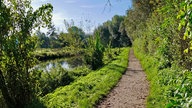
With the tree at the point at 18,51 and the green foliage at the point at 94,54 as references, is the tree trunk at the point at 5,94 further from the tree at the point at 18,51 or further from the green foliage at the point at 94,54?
the green foliage at the point at 94,54

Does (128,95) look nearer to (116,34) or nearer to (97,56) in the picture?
(97,56)

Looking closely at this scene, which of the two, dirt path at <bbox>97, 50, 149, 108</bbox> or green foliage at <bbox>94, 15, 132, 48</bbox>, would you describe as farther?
green foliage at <bbox>94, 15, 132, 48</bbox>

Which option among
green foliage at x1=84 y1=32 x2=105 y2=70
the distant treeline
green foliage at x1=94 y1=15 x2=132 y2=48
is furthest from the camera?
green foliage at x1=94 y1=15 x2=132 y2=48

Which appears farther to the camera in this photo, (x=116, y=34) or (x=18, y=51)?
(x=116, y=34)

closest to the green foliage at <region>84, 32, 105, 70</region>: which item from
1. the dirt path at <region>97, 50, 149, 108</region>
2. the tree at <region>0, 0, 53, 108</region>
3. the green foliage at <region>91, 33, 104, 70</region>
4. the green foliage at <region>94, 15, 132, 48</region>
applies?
the green foliage at <region>91, 33, 104, 70</region>

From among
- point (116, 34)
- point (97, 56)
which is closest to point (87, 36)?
point (97, 56)

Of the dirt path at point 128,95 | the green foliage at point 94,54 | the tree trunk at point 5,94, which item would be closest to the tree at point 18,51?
the tree trunk at point 5,94

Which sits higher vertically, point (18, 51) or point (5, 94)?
point (18, 51)

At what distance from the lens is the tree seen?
1082 cm

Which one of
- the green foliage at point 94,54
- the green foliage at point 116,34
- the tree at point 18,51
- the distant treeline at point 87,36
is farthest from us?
the green foliage at point 116,34

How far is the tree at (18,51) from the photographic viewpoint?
10.8 meters

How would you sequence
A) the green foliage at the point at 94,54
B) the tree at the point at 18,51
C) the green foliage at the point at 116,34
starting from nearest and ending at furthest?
the tree at the point at 18,51 < the green foliage at the point at 94,54 < the green foliage at the point at 116,34

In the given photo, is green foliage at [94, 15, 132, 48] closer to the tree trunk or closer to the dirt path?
the dirt path

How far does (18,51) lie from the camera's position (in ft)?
36.5
